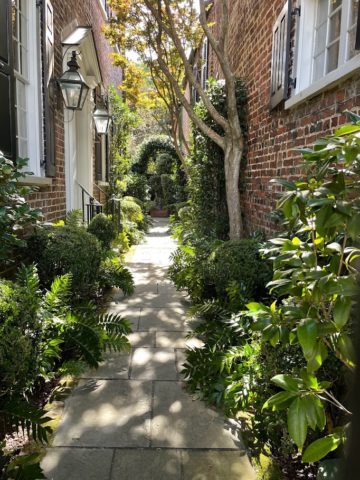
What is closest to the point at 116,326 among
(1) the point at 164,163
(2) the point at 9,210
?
(2) the point at 9,210

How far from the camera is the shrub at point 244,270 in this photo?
3.92m

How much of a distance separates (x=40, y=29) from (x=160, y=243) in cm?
648

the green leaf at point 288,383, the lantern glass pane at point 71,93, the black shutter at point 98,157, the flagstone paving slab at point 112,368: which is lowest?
Result: the flagstone paving slab at point 112,368

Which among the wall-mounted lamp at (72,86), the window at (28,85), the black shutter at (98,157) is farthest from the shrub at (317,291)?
the black shutter at (98,157)

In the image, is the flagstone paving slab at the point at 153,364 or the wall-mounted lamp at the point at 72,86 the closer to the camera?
the flagstone paving slab at the point at 153,364

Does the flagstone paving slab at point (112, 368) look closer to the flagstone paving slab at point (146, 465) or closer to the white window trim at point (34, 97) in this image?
the flagstone paving slab at point (146, 465)

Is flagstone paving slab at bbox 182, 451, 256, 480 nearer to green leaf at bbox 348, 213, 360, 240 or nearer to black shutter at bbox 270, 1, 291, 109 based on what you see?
green leaf at bbox 348, 213, 360, 240

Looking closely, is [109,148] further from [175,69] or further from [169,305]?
[169,305]

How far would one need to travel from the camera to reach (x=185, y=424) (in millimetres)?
2623

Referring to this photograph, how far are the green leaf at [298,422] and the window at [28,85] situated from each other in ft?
12.9

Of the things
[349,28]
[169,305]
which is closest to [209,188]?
[169,305]

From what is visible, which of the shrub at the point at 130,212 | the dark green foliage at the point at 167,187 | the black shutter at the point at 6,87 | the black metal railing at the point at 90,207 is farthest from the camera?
the dark green foliage at the point at 167,187

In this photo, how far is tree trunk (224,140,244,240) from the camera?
18.0 feet

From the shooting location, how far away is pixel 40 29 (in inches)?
181
